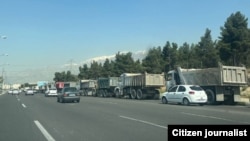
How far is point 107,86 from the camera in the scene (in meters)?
61.1

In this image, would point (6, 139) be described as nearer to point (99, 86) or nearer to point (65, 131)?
point (65, 131)

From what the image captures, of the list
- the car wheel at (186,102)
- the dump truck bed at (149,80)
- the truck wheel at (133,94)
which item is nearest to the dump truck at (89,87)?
the truck wheel at (133,94)

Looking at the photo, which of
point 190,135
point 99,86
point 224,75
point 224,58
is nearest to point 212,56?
point 224,58

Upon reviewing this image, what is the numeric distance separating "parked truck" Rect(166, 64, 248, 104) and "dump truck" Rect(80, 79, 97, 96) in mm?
37618

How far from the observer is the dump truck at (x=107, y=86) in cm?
5904

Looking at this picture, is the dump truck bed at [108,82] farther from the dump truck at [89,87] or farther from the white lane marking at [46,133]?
the white lane marking at [46,133]

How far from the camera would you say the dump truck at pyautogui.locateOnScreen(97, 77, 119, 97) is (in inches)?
2324

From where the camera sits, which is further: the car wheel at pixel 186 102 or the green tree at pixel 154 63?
the green tree at pixel 154 63

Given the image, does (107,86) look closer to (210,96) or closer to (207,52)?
(207,52)

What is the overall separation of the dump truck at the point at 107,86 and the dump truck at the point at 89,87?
4.43 metres

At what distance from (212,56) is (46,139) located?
65.1 meters

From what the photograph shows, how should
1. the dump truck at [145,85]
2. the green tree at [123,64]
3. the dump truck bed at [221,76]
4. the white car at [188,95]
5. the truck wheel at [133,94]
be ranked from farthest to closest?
1. the green tree at [123,64]
2. the truck wheel at [133,94]
3. the dump truck at [145,85]
4. the dump truck bed at [221,76]
5. the white car at [188,95]

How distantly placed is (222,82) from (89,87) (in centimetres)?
4392

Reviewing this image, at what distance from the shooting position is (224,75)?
31047 mm
